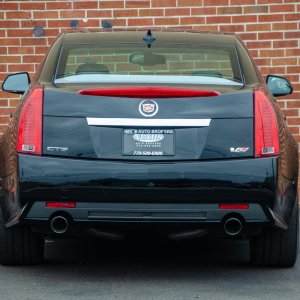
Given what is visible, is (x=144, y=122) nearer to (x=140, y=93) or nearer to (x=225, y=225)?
(x=140, y=93)

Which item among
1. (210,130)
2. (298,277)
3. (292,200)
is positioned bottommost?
(298,277)

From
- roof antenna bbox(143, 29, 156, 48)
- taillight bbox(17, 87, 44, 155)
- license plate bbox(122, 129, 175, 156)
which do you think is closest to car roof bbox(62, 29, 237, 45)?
roof antenna bbox(143, 29, 156, 48)

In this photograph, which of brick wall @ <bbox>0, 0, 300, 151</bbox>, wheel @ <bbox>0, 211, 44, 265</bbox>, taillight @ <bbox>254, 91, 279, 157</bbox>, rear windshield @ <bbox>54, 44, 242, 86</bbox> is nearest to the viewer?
taillight @ <bbox>254, 91, 279, 157</bbox>

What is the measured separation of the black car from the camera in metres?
6.67

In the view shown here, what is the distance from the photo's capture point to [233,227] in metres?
6.88

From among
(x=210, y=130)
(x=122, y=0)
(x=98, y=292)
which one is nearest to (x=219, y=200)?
(x=210, y=130)

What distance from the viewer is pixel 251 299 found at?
21.5 feet

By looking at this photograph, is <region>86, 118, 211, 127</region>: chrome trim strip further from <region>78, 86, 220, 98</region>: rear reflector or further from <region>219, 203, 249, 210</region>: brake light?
<region>219, 203, 249, 210</region>: brake light

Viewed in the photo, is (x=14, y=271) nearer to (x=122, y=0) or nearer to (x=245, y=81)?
(x=245, y=81)

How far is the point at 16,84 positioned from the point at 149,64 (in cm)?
91

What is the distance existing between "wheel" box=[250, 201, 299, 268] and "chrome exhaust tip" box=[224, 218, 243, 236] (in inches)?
15.5

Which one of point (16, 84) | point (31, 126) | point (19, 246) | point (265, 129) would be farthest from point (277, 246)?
point (16, 84)

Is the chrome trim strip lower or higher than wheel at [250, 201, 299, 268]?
higher

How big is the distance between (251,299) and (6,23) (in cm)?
576
